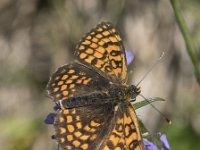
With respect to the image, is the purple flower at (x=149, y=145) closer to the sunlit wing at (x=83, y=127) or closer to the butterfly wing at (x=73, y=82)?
the sunlit wing at (x=83, y=127)

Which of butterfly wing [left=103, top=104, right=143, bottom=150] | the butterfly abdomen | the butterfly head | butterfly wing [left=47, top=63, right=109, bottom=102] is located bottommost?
butterfly wing [left=103, top=104, right=143, bottom=150]

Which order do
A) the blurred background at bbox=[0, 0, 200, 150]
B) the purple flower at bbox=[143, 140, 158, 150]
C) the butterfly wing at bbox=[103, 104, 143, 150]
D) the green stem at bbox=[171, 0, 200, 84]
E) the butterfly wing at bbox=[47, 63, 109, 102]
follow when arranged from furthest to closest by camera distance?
the blurred background at bbox=[0, 0, 200, 150] < the green stem at bbox=[171, 0, 200, 84] < the butterfly wing at bbox=[47, 63, 109, 102] < the purple flower at bbox=[143, 140, 158, 150] < the butterfly wing at bbox=[103, 104, 143, 150]

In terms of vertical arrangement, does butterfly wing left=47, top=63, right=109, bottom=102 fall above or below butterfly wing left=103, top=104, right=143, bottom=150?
above

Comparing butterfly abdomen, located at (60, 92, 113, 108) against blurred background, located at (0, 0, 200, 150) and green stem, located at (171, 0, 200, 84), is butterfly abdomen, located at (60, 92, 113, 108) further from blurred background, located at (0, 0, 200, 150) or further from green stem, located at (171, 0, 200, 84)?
blurred background, located at (0, 0, 200, 150)

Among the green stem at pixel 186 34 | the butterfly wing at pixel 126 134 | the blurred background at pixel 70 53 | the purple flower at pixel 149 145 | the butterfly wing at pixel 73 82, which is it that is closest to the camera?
the butterfly wing at pixel 126 134

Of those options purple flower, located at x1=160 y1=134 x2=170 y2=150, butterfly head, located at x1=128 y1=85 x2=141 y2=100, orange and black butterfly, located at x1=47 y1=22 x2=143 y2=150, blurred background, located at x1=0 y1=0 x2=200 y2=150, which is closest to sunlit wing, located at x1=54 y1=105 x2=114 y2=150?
orange and black butterfly, located at x1=47 y1=22 x2=143 y2=150

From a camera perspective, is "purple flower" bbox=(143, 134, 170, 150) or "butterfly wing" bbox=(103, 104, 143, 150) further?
"purple flower" bbox=(143, 134, 170, 150)

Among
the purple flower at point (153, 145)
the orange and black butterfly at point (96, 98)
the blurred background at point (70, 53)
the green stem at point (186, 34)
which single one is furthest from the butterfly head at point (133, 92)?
the blurred background at point (70, 53)
